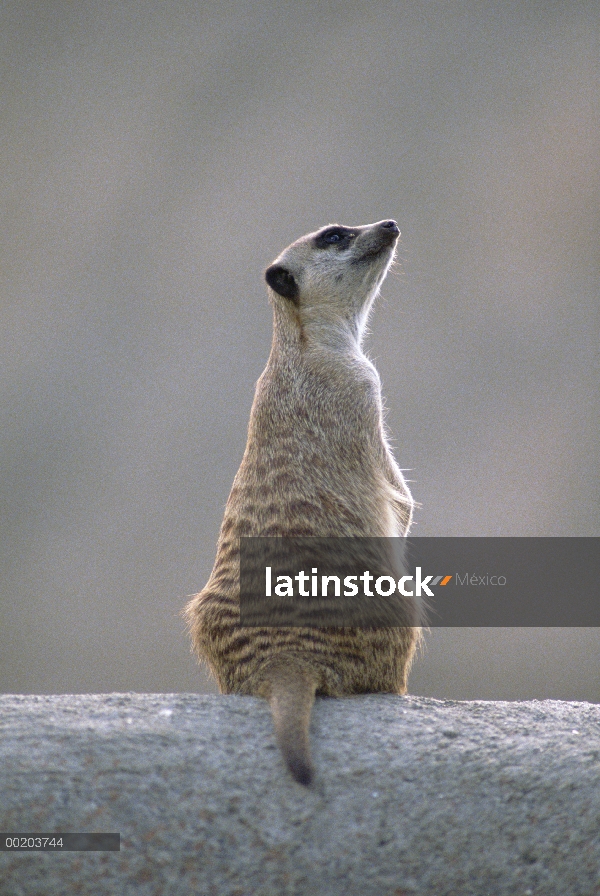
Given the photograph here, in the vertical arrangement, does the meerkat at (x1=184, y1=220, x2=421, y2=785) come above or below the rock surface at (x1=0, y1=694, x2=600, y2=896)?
above

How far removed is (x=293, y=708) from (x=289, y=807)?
20cm

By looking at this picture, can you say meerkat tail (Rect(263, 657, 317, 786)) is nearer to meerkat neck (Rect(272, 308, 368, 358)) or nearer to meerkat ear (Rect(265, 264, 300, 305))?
meerkat neck (Rect(272, 308, 368, 358))

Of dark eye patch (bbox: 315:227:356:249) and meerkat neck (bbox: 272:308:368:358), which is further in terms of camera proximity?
dark eye patch (bbox: 315:227:356:249)

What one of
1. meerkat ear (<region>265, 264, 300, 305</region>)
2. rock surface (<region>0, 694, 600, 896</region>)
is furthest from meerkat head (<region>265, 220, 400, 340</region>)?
rock surface (<region>0, 694, 600, 896</region>)

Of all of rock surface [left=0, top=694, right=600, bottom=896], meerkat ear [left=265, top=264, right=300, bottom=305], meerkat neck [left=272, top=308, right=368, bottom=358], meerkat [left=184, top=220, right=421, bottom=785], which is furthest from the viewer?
meerkat ear [left=265, top=264, right=300, bottom=305]

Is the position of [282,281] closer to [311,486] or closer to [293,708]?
[311,486]

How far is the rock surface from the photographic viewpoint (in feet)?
5.53

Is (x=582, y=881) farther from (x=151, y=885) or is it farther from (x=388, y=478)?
(x=388, y=478)

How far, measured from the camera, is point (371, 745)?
6.28 ft

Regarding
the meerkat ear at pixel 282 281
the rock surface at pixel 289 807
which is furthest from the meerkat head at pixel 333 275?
the rock surface at pixel 289 807

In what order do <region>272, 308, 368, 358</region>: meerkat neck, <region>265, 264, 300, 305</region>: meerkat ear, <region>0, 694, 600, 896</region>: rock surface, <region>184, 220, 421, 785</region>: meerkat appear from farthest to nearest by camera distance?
<region>265, 264, 300, 305</region>: meerkat ear → <region>272, 308, 368, 358</region>: meerkat neck → <region>184, 220, 421, 785</region>: meerkat → <region>0, 694, 600, 896</region>: rock surface

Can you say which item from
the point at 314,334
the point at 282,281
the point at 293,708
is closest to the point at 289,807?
the point at 293,708

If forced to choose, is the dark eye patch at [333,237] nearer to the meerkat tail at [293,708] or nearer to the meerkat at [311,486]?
the meerkat at [311,486]

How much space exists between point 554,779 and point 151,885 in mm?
883
